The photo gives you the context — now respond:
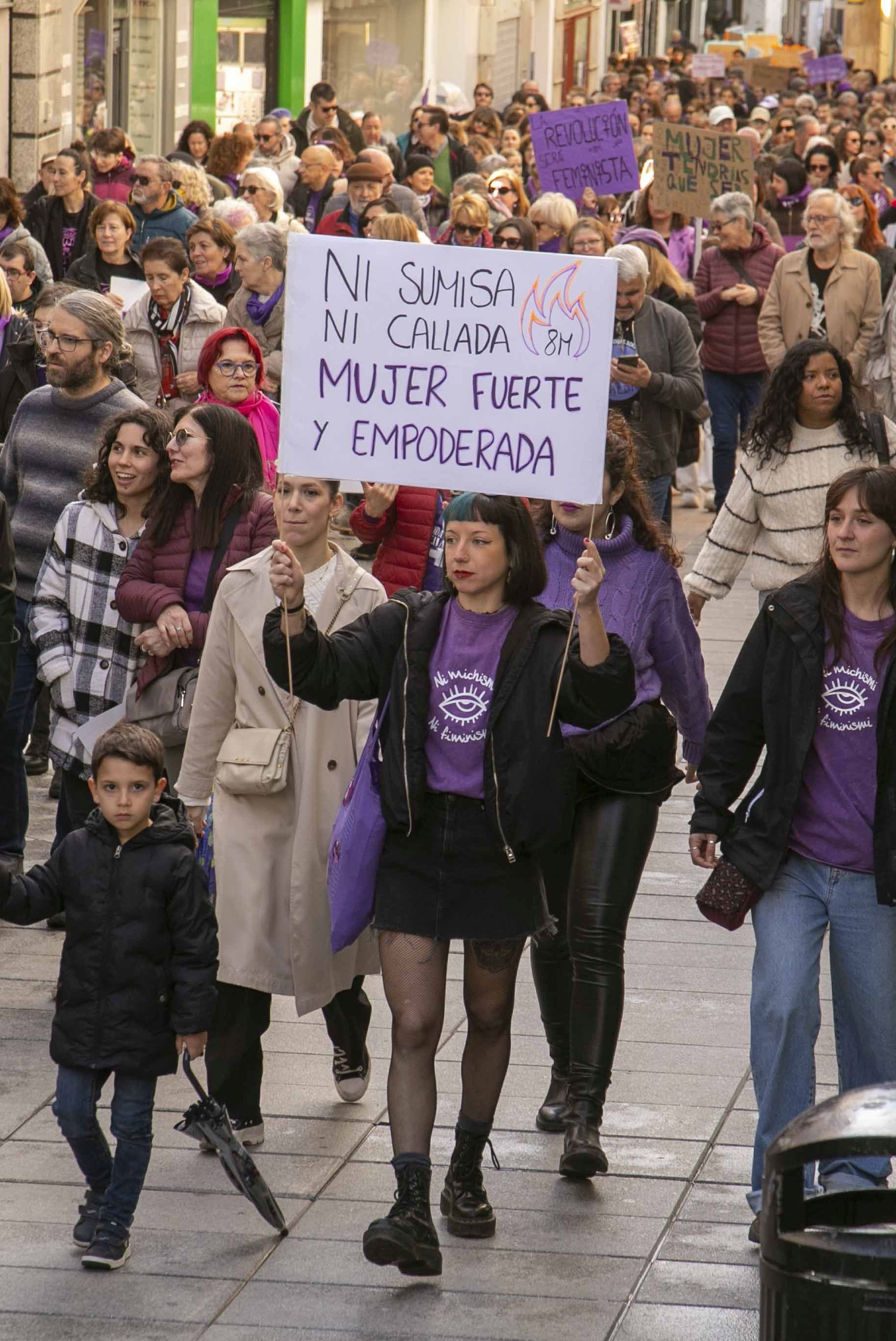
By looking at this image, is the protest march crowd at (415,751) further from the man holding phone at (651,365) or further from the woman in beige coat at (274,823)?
the man holding phone at (651,365)

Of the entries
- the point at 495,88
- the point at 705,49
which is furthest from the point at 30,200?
the point at 705,49

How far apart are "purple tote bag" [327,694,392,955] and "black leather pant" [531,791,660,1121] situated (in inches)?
26.4

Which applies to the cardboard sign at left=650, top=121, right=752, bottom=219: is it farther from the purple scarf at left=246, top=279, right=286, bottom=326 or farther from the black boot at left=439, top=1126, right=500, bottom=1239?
the black boot at left=439, top=1126, right=500, bottom=1239

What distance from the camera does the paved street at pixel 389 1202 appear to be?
4.62 metres

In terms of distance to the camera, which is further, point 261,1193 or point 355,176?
point 355,176

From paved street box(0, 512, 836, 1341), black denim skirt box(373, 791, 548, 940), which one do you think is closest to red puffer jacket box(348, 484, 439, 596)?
paved street box(0, 512, 836, 1341)

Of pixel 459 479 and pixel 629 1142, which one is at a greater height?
pixel 459 479

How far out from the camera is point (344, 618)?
223 inches

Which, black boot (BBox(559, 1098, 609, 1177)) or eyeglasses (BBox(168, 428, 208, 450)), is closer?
black boot (BBox(559, 1098, 609, 1177))

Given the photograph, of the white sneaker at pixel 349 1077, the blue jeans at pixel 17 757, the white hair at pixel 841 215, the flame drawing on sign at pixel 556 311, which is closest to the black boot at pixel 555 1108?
the white sneaker at pixel 349 1077

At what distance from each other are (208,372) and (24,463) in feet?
2.38

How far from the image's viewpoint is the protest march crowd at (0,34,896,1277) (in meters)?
4.87

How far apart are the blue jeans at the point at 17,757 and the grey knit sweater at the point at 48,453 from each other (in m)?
0.23

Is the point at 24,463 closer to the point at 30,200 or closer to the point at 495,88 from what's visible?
the point at 30,200
